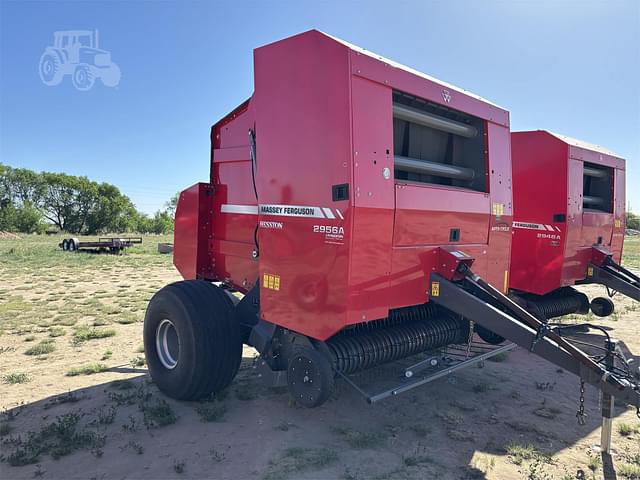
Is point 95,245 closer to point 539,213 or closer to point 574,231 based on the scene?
point 539,213

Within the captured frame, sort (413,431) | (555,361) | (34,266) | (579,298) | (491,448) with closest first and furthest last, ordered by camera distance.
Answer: (555,361) < (491,448) < (413,431) < (579,298) < (34,266)

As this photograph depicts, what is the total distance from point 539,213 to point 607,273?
132cm

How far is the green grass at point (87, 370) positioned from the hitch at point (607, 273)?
6.67 m

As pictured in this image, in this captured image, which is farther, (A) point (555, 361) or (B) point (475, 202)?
(B) point (475, 202)

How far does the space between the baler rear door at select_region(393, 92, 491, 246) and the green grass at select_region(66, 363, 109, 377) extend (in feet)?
12.4

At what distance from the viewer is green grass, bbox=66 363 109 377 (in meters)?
4.66

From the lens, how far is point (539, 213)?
20.1 ft

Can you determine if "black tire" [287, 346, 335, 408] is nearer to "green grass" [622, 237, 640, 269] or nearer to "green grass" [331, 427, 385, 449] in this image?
"green grass" [331, 427, 385, 449]

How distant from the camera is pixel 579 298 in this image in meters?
6.85

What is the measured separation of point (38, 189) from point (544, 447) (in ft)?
238

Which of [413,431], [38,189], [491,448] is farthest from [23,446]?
[38,189]

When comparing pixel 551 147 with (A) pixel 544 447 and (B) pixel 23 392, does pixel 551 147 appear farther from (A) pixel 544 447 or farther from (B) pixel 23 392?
(B) pixel 23 392

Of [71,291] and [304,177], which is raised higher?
[304,177]

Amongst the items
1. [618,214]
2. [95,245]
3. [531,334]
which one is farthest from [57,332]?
[95,245]
